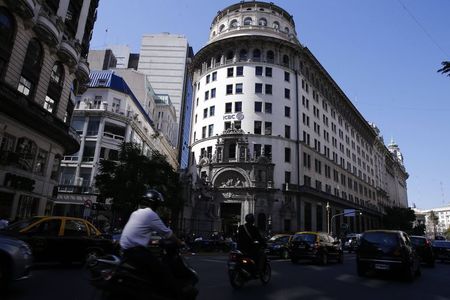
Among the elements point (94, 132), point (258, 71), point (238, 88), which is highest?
point (258, 71)

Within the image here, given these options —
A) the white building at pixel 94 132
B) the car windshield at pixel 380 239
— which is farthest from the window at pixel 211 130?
the car windshield at pixel 380 239

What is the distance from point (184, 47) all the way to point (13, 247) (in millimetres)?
91258

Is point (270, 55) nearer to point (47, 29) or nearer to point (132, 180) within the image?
point (132, 180)

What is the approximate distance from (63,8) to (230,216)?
31.1 m

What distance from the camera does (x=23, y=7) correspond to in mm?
20875

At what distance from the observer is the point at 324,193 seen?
54406 mm

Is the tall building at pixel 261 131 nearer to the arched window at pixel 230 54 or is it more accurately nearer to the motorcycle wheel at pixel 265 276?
the arched window at pixel 230 54

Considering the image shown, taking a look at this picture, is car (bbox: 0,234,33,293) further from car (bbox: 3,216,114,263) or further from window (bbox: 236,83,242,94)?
window (bbox: 236,83,242,94)

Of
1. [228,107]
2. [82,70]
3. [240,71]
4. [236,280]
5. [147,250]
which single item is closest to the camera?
→ [147,250]

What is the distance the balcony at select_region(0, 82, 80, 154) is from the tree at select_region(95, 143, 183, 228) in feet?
13.7

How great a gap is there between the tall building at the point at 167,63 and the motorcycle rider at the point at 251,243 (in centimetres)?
8459

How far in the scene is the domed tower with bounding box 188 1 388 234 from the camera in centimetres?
4616

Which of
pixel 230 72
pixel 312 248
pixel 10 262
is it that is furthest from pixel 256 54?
pixel 10 262

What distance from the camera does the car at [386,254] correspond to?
1133 cm
